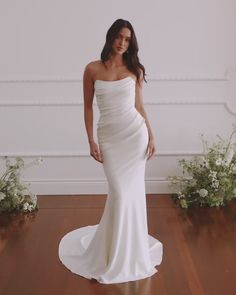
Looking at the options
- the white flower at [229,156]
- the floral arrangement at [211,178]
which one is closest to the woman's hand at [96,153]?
the floral arrangement at [211,178]

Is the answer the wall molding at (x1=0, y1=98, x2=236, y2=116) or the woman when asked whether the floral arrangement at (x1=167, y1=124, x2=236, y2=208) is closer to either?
the wall molding at (x1=0, y1=98, x2=236, y2=116)

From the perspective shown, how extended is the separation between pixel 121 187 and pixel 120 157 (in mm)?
203

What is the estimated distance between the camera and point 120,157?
101 inches

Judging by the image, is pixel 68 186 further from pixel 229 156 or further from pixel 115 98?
pixel 115 98

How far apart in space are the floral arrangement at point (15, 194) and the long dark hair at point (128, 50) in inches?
64.5

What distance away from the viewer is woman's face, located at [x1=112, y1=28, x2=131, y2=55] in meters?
2.42

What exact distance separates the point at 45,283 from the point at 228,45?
3.01 metres

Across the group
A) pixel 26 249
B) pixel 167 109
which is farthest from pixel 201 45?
pixel 26 249

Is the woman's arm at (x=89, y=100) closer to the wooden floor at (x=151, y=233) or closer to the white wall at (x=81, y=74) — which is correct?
the wooden floor at (x=151, y=233)

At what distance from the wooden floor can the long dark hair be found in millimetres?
1424

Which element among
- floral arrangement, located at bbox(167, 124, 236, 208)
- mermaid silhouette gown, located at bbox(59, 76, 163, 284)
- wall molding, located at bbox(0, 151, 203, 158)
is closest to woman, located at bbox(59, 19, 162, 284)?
mermaid silhouette gown, located at bbox(59, 76, 163, 284)

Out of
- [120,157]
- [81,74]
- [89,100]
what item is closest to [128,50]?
[89,100]

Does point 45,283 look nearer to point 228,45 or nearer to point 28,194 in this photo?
point 28,194

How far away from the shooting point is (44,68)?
4.04 m
